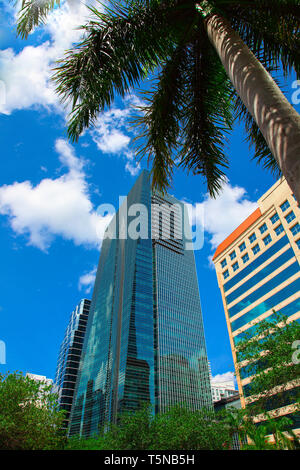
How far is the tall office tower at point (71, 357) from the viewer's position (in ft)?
418

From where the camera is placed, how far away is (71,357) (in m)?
136

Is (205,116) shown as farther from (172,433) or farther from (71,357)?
(71,357)

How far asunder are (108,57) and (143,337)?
10567cm

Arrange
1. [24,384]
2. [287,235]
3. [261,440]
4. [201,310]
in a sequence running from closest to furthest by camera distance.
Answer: [261,440]
[24,384]
[287,235]
[201,310]

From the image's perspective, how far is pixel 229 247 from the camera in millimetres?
57969

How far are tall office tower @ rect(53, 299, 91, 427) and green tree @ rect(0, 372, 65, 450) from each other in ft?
381

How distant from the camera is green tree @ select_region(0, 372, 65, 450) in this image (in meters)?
16.0

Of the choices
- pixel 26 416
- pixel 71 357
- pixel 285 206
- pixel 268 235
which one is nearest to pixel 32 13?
pixel 26 416

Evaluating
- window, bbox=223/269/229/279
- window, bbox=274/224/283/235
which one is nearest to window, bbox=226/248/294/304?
window, bbox=274/224/283/235

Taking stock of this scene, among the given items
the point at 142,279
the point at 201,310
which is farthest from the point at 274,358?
the point at 201,310

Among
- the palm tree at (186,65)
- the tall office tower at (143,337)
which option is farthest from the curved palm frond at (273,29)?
the tall office tower at (143,337)

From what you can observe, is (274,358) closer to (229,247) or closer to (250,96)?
(250,96)

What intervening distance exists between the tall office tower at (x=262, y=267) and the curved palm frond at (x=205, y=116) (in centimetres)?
3797
